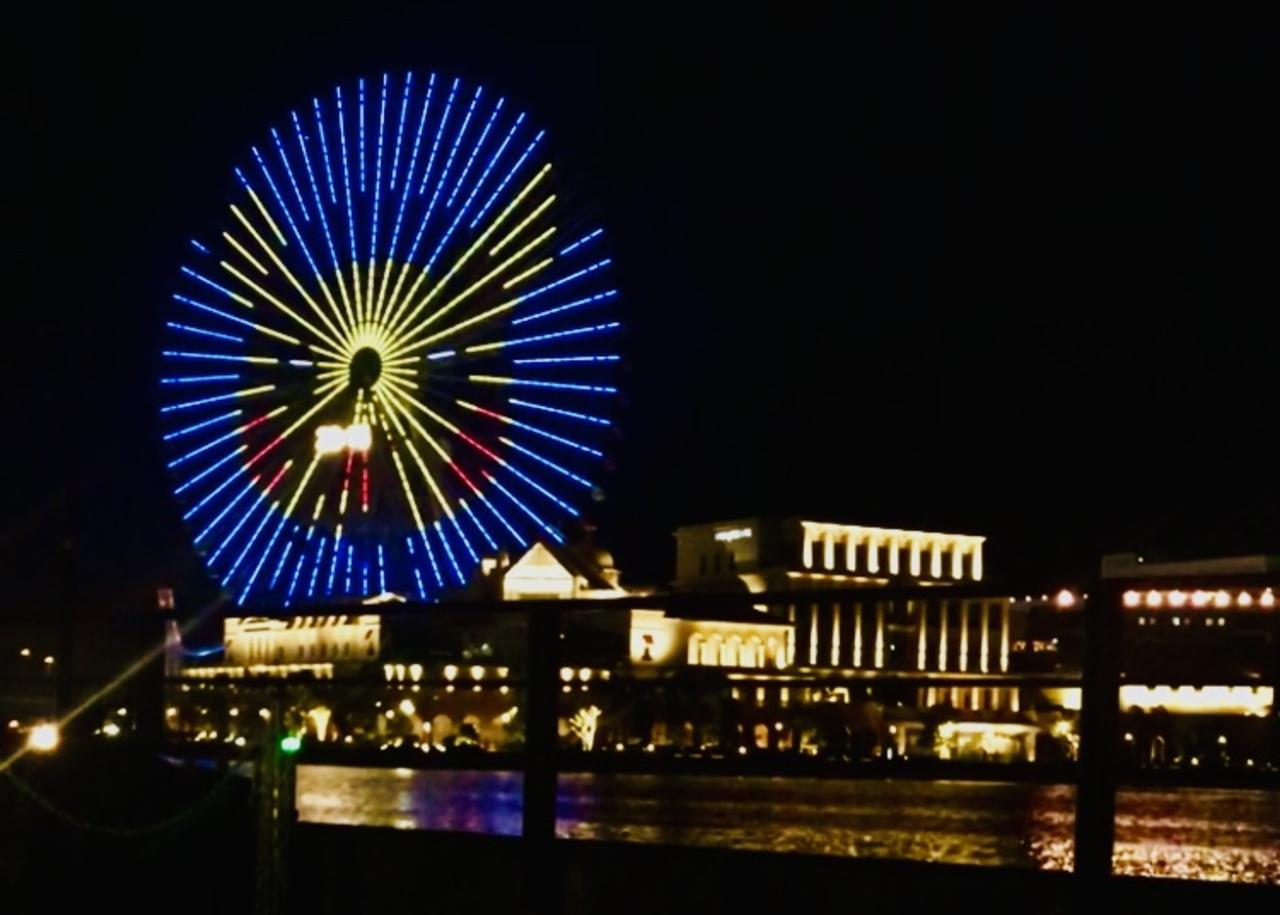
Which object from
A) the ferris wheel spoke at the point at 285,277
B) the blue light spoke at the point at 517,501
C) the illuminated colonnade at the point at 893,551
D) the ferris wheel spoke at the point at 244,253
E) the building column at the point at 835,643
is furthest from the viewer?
the illuminated colonnade at the point at 893,551

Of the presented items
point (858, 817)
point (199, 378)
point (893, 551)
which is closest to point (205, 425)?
point (199, 378)

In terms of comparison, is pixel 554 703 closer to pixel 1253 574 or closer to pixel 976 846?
pixel 1253 574

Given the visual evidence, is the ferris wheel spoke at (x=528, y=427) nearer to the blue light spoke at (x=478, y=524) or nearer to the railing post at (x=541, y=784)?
the blue light spoke at (x=478, y=524)

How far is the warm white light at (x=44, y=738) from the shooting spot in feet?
23.2

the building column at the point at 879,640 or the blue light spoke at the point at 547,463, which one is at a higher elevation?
the blue light spoke at the point at 547,463

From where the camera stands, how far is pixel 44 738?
7199 mm

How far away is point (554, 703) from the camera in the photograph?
5.56 m

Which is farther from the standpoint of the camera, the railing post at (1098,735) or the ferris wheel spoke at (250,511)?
the ferris wheel spoke at (250,511)

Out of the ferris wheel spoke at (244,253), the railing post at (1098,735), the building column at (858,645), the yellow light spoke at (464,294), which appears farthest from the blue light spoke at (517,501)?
the building column at (858,645)

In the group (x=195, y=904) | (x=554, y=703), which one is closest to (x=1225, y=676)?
(x=554, y=703)

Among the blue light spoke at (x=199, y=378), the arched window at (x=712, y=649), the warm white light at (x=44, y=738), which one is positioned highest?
the blue light spoke at (x=199, y=378)

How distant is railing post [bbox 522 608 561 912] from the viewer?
5.54 metres

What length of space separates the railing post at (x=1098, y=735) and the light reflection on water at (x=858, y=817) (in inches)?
72.6

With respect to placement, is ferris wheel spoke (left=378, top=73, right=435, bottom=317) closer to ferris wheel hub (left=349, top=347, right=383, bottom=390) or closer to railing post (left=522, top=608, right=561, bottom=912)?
ferris wheel hub (left=349, top=347, right=383, bottom=390)
